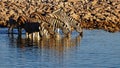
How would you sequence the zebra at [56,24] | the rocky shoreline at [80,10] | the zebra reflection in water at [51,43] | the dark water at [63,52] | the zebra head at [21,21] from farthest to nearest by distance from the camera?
the rocky shoreline at [80,10], the zebra head at [21,21], the zebra at [56,24], the zebra reflection in water at [51,43], the dark water at [63,52]

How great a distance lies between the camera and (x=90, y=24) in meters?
55.8

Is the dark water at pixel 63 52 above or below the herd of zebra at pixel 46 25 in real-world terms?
below

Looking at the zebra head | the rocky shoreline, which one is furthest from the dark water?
the rocky shoreline

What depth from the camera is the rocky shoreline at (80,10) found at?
55656 millimetres

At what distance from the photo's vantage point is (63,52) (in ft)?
126

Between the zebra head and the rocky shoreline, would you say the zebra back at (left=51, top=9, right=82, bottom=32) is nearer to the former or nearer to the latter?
the zebra head

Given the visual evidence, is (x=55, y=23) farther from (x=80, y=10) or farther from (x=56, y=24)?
(x=80, y=10)

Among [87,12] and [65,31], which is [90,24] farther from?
[65,31]

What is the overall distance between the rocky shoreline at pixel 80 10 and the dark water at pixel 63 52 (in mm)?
7146

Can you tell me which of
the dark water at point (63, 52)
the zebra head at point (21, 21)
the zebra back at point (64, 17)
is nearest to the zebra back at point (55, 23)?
the zebra back at point (64, 17)

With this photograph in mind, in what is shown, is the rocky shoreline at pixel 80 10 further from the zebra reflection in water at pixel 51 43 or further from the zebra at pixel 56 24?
the zebra reflection in water at pixel 51 43

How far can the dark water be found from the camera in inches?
1337

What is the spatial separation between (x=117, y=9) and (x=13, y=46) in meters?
20.6

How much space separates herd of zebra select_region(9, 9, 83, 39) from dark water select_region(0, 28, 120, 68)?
975 mm
